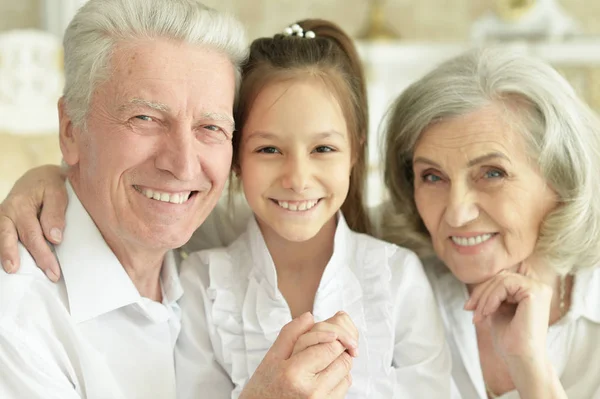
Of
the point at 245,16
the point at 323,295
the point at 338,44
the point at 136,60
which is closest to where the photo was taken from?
the point at 136,60

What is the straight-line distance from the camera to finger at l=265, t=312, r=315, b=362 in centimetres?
152

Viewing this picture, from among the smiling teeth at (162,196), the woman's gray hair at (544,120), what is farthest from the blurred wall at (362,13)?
the smiling teeth at (162,196)

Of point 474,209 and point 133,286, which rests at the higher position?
point 474,209

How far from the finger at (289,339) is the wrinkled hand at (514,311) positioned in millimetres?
509

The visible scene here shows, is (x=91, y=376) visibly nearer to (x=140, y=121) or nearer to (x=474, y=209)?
(x=140, y=121)

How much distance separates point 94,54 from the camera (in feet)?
5.29

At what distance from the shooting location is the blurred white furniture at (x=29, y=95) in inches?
154

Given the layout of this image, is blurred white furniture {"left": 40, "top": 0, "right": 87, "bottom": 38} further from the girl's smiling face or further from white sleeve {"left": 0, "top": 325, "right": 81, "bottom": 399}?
white sleeve {"left": 0, "top": 325, "right": 81, "bottom": 399}

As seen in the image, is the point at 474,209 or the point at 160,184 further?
the point at 474,209

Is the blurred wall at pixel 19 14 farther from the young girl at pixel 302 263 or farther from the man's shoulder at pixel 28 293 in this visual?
the man's shoulder at pixel 28 293

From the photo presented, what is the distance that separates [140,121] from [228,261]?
472 millimetres

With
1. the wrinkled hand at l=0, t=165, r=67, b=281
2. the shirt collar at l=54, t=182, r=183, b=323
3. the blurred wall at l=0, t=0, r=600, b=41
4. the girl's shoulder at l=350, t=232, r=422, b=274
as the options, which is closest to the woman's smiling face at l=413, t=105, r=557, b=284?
the girl's shoulder at l=350, t=232, r=422, b=274

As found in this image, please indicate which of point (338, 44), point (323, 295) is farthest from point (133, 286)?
point (338, 44)

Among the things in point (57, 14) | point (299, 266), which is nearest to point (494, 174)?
point (299, 266)
